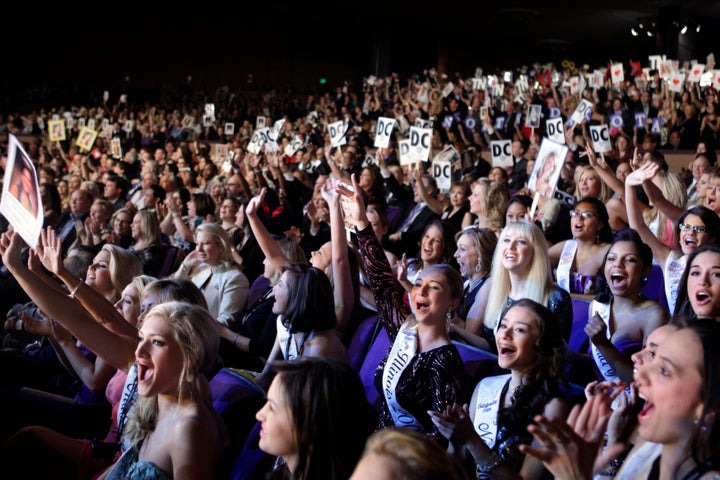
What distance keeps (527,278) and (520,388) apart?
113 centimetres

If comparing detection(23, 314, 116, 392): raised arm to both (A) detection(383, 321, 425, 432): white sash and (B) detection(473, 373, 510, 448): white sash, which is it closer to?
(A) detection(383, 321, 425, 432): white sash

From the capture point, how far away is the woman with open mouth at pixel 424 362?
8.87ft

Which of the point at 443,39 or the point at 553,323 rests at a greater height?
the point at 443,39

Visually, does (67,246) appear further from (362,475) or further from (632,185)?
(362,475)

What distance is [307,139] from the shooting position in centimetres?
1275

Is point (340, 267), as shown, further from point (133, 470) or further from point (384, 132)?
point (384, 132)

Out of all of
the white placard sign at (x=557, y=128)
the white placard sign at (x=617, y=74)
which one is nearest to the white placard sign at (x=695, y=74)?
the white placard sign at (x=617, y=74)

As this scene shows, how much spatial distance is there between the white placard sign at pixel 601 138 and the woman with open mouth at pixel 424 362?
5.13 m

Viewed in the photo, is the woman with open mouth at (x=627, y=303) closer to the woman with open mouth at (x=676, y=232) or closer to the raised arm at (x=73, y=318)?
the woman with open mouth at (x=676, y=232)

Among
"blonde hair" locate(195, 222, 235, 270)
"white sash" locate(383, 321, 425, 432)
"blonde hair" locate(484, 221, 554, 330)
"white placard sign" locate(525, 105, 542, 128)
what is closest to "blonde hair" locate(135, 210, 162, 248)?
"blonde hair" locate(195, 222, 235, 270)

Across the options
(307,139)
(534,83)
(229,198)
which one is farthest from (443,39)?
(229,198)

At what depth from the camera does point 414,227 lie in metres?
6.77

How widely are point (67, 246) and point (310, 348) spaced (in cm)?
482

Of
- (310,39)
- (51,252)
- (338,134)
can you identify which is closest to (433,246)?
(51,252)
